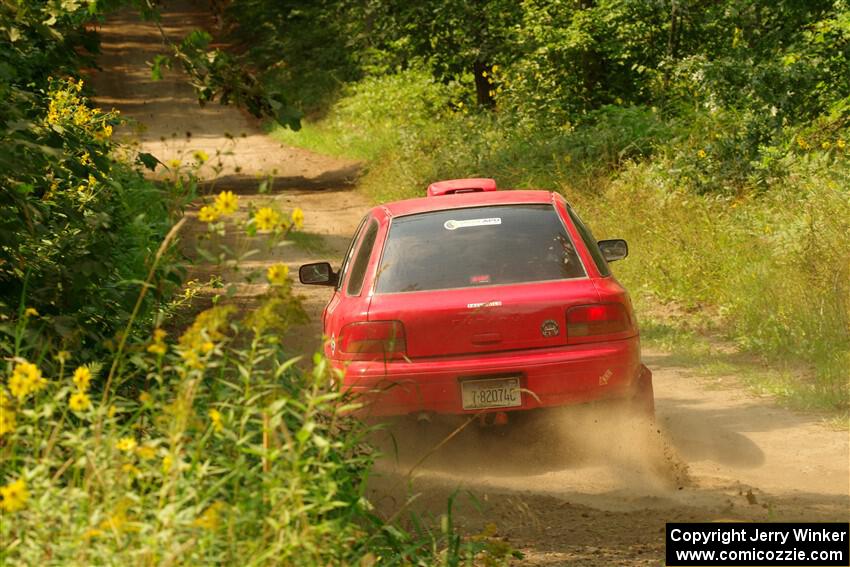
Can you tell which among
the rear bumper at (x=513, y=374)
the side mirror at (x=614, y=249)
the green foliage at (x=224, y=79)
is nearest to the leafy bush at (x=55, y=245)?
the green foliage at (x=224, y=79)

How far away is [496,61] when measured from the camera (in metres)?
24.2

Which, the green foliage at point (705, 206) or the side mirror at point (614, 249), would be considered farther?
the green foliage at point (705, 206)

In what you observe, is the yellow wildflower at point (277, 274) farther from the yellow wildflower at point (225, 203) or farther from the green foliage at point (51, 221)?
the green foliage at point (51, 221)

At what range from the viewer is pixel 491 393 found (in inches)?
305

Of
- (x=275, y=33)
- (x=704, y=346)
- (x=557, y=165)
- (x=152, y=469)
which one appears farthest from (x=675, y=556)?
(x=275, y=33)

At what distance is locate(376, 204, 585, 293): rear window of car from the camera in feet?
26.7

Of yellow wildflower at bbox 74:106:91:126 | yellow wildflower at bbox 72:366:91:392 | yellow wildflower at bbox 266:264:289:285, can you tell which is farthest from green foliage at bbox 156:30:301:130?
yellow wildflower at bbox 74:106:91:126

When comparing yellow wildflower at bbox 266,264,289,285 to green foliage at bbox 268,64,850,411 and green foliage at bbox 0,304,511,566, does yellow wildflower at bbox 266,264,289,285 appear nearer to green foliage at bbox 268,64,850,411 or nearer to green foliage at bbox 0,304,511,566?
green foliage at bbox 0,304,511,566

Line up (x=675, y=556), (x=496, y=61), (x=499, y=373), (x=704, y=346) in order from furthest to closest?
(x=496, y=61) < (x=704, y=346) < (x=499, y=373) < (x=675, y=556)

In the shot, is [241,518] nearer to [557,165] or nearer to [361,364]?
[361,364]

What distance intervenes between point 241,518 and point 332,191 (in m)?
20.9

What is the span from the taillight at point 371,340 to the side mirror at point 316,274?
4.00ft

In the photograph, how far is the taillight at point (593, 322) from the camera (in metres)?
7.90

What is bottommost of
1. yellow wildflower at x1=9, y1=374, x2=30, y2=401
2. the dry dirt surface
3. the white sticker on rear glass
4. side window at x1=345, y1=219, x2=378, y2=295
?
the dry dirt surface
